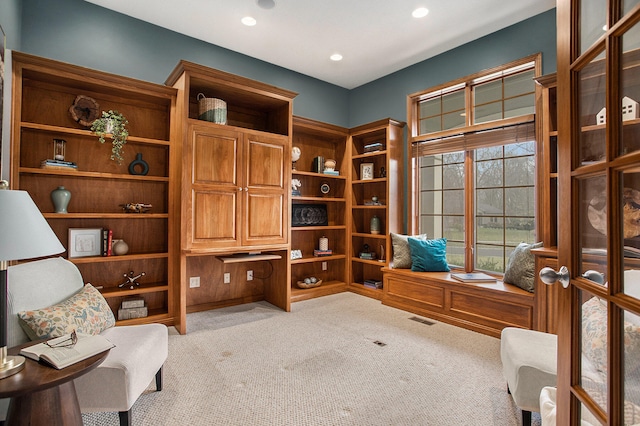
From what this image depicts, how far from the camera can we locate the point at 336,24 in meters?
3.52

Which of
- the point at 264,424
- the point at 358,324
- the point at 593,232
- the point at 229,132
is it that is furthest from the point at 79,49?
the point at 593,232

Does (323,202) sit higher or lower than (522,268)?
higher

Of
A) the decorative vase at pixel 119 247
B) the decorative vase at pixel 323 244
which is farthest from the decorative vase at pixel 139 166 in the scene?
the decorative vase at pixel 323 244

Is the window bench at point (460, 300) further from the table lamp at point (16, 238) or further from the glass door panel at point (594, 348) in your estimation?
the table lamp at point (16, 238)

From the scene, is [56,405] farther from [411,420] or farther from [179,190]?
[179,190]

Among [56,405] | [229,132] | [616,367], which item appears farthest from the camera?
[229,132]

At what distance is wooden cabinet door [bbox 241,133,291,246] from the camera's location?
3.55 meters

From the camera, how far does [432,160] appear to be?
14.4 ft

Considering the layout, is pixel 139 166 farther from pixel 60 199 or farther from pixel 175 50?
pixel 175 50

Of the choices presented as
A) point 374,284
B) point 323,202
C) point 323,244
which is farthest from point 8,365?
point 323,202

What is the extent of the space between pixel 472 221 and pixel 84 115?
4317 millimetres

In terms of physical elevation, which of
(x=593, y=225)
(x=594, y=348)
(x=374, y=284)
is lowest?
(x=374, y=284)

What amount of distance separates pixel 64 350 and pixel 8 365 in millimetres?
178

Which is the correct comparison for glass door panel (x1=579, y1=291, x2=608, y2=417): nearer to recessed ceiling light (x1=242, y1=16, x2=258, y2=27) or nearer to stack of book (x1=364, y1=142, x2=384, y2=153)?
recessed ceiling light (x1=242, y1=16, x2=258, y2=27)
